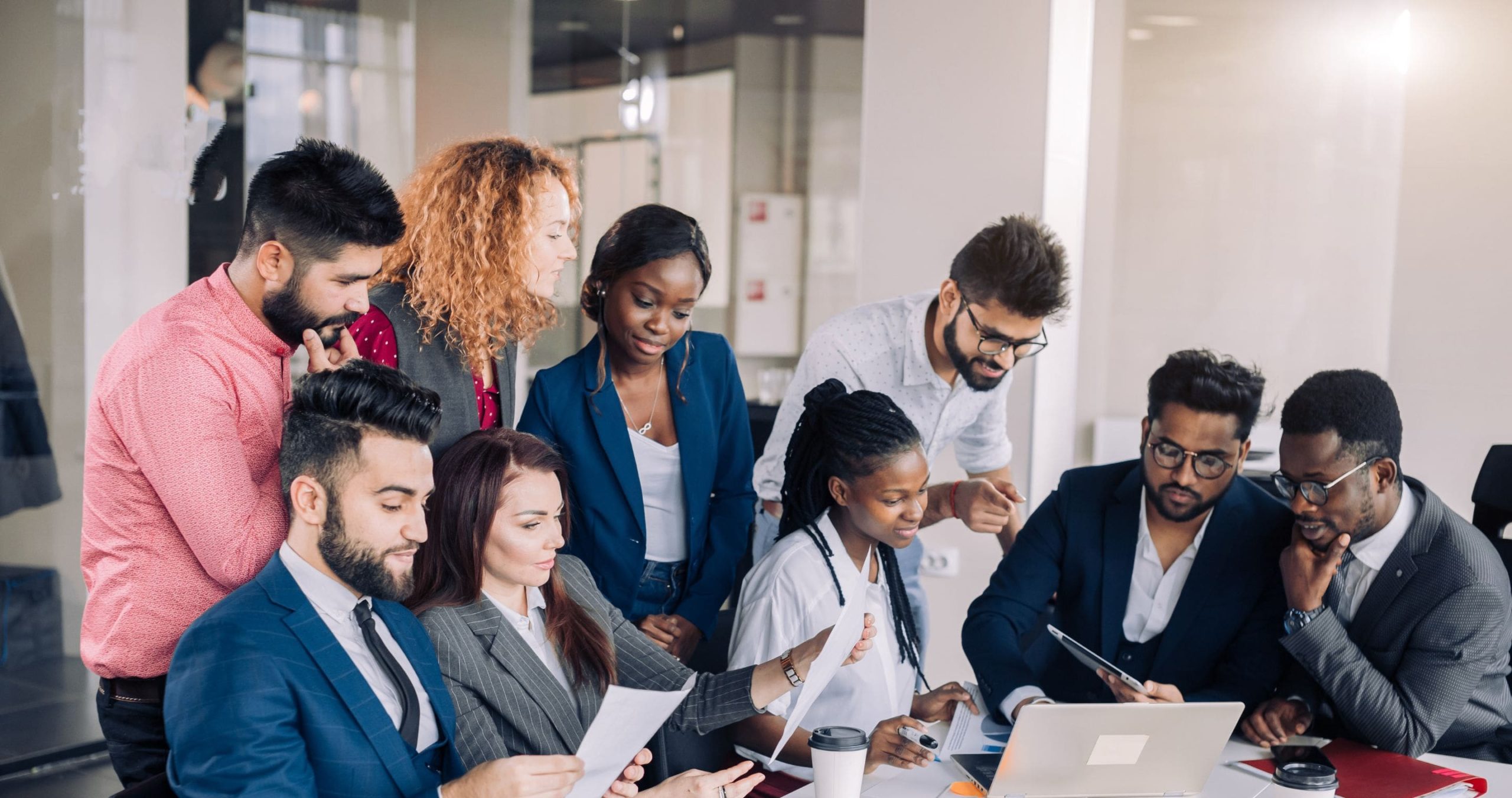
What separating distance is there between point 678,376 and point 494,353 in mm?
429

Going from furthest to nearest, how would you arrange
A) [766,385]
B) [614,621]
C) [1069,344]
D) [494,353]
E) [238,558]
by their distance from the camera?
[766,385]
[1069,344]
[494,353]
[614,621]
[238,558]

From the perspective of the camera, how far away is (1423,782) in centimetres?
204

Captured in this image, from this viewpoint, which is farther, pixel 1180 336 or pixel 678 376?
pixel 1180 336

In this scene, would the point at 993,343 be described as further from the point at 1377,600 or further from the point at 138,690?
the point at 138,690

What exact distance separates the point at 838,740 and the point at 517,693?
0.56 m

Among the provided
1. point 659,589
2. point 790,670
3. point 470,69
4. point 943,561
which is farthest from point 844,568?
point 470,69

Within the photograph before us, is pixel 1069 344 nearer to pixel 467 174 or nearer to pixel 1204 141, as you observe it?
pixel 1204 141

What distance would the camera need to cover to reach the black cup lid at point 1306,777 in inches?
73.6

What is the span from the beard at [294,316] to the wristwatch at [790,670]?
3.05 feet

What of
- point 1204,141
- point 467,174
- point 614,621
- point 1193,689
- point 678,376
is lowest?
point 1193,689

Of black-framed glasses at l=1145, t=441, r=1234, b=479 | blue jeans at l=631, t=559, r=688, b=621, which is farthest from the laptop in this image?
blue jeans at l=631, t=559, r=688, b=621

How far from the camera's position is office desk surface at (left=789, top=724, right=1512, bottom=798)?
192cm

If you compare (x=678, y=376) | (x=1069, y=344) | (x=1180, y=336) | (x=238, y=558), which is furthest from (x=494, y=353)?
(x=1180, y=336)

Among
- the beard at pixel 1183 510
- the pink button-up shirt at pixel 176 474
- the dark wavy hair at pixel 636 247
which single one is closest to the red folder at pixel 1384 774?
the beard at pixel 1183 510
